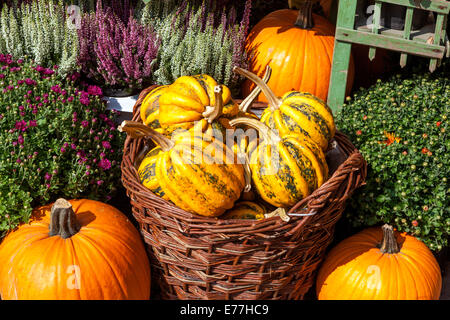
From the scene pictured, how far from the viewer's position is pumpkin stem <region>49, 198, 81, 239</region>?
2.09 meters

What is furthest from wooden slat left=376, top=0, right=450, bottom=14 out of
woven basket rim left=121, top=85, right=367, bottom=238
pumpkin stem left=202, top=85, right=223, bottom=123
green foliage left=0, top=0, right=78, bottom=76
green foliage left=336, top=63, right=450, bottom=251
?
green foliage left=0, top=0, right=78, bottom=76

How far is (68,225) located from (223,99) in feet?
2.97

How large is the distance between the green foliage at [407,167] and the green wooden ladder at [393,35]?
0.95 feet

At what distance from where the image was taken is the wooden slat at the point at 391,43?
2840mm

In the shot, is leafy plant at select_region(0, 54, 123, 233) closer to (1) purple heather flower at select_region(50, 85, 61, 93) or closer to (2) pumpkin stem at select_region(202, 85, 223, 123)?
(1) purple heather flower at select_region(50, 85, 61, 93)

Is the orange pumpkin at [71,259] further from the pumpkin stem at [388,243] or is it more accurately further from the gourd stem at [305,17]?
the gourd stem at [305,17]

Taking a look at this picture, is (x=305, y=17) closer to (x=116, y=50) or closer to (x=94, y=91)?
(x=116, y=50)

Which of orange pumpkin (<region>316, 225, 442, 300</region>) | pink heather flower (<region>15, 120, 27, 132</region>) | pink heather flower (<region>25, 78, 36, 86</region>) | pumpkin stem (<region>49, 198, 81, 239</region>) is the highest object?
pink heather flower (<region>25, 78, 36, 86</region>)

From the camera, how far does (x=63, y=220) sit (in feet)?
6.92

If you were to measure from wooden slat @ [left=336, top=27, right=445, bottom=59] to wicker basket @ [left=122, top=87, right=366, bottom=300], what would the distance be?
0.92m

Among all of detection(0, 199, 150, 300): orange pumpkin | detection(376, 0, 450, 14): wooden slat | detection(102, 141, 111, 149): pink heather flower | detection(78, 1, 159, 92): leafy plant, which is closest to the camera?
detection(0, 199, 150, 300): orange pumpkin

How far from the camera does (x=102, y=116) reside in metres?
2.75

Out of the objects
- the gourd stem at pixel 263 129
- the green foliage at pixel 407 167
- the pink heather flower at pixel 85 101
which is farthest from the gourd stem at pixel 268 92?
the pink heather flower at pixel 85 101

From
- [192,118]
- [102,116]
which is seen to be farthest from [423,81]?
[102,116]
